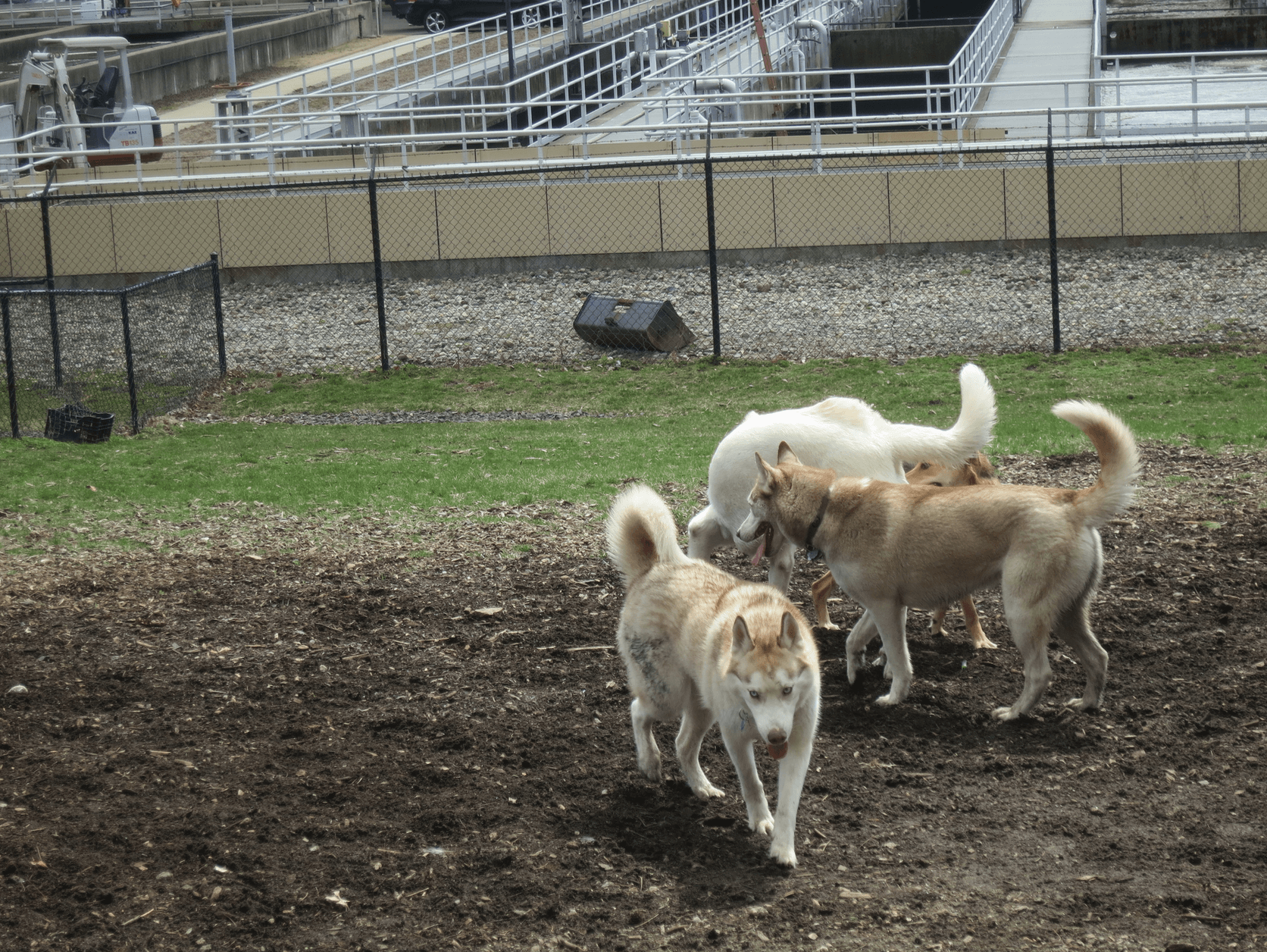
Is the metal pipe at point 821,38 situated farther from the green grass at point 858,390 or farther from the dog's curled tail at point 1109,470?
the dog's curled tail at point 1109,470

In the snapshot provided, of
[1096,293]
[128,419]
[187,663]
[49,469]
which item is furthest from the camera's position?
[1096,293]

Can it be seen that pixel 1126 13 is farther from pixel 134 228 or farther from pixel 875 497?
pixel 875 497

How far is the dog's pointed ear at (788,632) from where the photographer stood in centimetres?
455

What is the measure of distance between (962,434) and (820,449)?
30.1 inches

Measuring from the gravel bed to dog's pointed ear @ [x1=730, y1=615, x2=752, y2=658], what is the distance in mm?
12824

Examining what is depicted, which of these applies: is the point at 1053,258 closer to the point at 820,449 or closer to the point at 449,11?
the point at 820,449

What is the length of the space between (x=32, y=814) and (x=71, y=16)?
55.4 meters

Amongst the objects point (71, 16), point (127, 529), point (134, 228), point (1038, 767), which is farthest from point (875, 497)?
point (71, 16)

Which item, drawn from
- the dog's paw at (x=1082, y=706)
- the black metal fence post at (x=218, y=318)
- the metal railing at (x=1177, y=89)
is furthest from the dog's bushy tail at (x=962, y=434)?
the metal railing at (x=1177, y=89)

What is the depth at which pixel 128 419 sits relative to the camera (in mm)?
14609

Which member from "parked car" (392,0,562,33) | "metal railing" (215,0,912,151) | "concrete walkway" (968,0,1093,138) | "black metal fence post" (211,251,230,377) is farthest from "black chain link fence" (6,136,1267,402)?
"parked car" (392,0,562,33)

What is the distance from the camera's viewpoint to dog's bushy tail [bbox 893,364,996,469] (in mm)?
6367

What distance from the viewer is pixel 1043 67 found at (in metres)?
35.3

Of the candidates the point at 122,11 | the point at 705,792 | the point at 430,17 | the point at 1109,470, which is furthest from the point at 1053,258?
the point at 122,11
